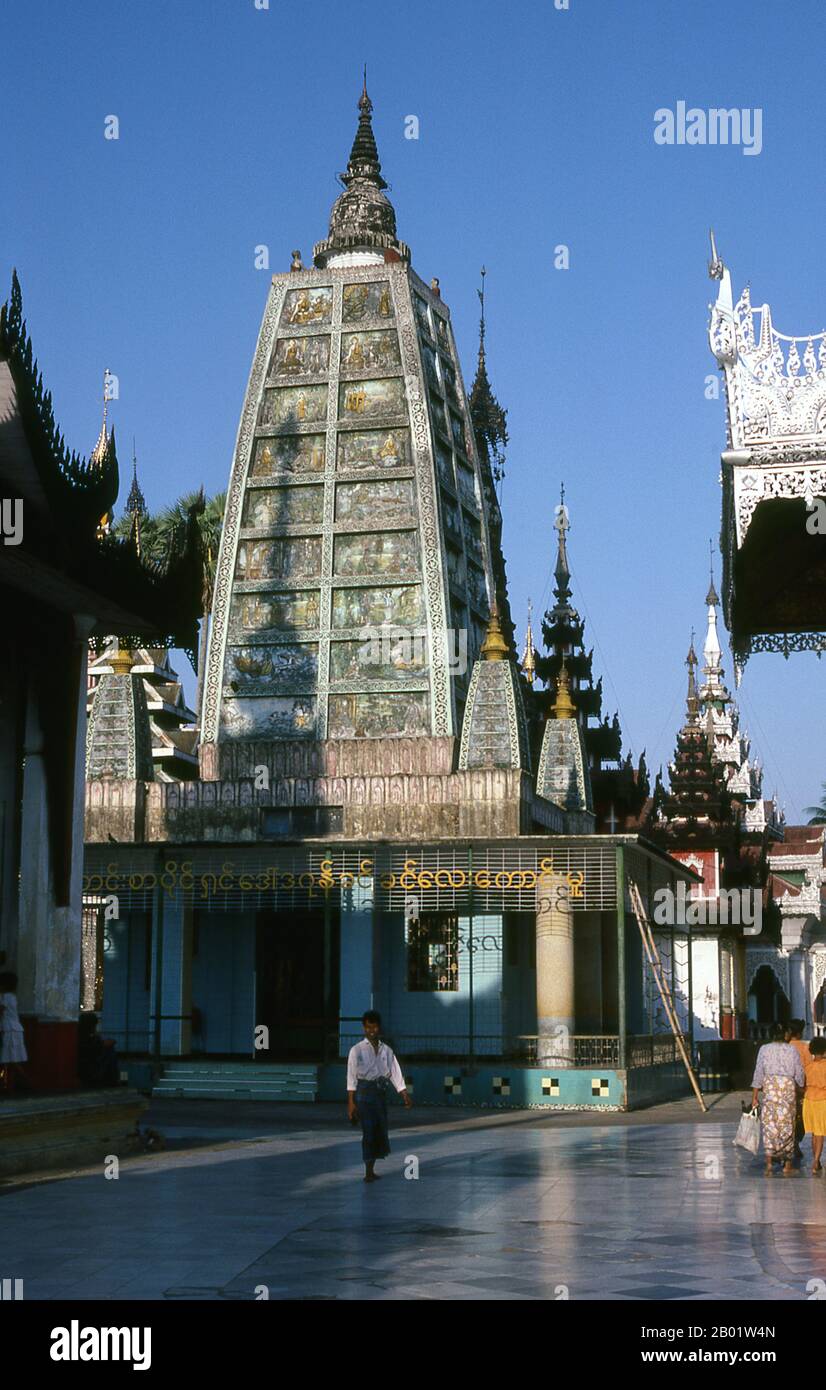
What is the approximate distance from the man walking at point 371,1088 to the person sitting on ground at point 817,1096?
3.90 meters

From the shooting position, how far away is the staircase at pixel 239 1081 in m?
28.6

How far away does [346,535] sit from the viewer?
35375 mm

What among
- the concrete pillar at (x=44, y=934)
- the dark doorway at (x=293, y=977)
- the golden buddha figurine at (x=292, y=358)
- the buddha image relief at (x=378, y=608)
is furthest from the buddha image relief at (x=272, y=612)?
the concrete pillar at (x=44, y=934)

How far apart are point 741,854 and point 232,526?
827 inches

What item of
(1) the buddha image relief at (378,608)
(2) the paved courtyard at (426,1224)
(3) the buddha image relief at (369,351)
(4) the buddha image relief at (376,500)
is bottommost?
(2) the paved courtyard at (426,1224)

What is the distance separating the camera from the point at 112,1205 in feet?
45.8

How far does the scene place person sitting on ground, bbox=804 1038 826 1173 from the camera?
16.7 meters

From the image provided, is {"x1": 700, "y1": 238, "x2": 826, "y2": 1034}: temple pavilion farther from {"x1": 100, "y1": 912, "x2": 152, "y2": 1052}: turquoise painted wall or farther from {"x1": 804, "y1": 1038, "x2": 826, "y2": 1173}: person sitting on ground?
{"x1": 100, "y1": 912, "x2": 152, "y2": 1052}: turquoise painted wall

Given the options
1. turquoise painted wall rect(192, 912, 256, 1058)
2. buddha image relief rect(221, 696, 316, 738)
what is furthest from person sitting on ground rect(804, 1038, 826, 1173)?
buddha image relief rect(221, 696, 316, 738)

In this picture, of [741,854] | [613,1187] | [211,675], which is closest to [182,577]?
[613,1187]

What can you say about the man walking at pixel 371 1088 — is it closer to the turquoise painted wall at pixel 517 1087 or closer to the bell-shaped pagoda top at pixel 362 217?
the turquoise painted wall at pixel 517 1087

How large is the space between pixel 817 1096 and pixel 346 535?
2049cm

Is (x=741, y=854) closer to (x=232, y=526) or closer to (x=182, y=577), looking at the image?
(x=232, y=526)

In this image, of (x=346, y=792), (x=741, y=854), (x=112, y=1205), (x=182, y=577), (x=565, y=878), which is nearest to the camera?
(x=112, y=1205)
